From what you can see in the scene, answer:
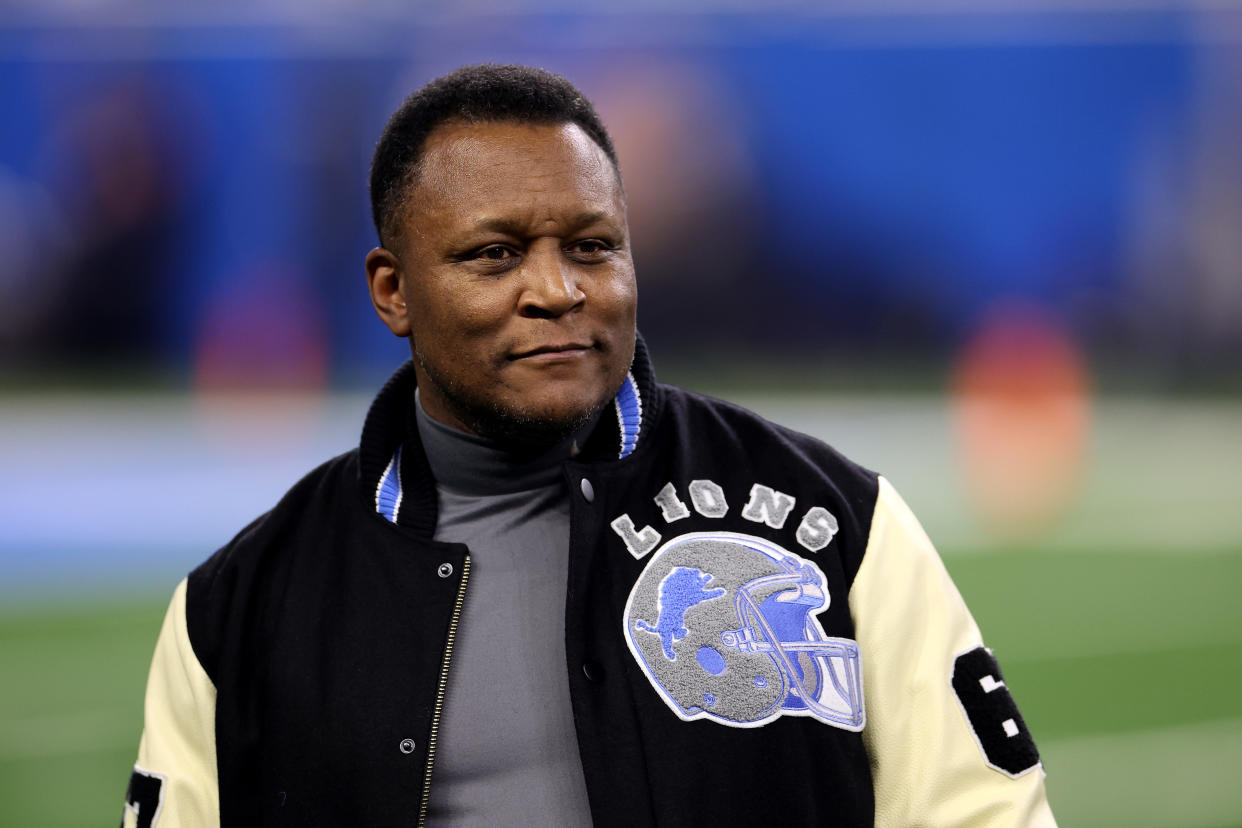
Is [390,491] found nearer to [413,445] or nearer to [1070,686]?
[413,445]

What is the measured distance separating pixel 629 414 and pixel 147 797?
0.78 m

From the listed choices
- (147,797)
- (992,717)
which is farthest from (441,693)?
(992,717)

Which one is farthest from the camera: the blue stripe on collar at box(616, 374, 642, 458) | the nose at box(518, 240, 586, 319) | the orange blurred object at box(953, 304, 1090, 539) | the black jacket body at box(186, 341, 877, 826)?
the orange blurred object at box(953, 304, 1090, 539)

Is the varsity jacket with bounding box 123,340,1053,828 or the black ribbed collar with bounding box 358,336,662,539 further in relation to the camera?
the black ribbed collar with bounding box 358,336,662,539

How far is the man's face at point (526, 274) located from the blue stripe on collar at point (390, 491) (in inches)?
6.1

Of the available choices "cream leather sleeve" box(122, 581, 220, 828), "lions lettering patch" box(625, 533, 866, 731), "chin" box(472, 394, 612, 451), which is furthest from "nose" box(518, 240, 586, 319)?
"cream leather sleeve" box(122, 581, 220, 828)

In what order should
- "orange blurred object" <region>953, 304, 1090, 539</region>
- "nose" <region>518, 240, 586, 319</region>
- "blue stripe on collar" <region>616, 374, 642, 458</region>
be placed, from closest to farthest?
"nose" <region>518, 240, 586, 319</region>
"blue stripe on collar" <region>616, 374, 642, 458</region>
"orange blurred object" <region>953, 304, 1090, 539</region>

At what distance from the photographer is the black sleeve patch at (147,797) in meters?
1.95

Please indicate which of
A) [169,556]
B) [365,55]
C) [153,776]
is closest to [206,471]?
[169,556]

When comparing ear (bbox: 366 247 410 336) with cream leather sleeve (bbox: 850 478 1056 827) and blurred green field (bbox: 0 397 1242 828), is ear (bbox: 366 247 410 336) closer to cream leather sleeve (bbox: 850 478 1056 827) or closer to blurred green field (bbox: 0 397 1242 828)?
cream leather sleeve (bbox: 850 478 1056 827)

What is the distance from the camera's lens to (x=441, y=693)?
1.85 meters

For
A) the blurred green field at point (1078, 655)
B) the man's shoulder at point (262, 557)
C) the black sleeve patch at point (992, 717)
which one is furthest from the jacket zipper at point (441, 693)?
the blurred green field at point (1078, 655)

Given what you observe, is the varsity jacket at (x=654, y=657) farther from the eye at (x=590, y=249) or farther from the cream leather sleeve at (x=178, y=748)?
the eye at (x=590, y=249)

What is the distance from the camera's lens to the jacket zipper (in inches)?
71.0
